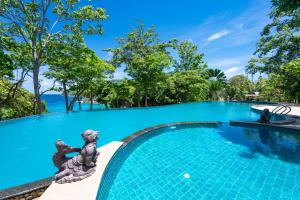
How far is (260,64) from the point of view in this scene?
14203 millimetres

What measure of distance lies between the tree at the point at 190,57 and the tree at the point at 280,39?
46.1 ft

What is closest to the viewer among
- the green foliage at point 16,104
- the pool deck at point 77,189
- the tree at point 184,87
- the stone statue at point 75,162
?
the pool deck at point 77,189

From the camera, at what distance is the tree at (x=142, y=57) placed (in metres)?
17.9

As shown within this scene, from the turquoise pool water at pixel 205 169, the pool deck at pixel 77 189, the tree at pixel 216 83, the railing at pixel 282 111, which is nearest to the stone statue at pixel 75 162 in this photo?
the pool deck at pixel 77 189

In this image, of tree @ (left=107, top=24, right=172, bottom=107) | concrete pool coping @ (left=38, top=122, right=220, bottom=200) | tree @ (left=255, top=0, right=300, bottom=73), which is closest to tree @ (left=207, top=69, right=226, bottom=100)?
tree @ (left=107, top=24, right=172, bottom=107)

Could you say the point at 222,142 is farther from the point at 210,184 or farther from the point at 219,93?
the point at 219,93

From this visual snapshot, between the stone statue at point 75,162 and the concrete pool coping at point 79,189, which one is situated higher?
the stone statue at point 75,162

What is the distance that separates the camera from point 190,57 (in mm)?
27359

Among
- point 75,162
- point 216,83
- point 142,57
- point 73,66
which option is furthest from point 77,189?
point 216,83

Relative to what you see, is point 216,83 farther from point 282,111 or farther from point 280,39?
point 282,111

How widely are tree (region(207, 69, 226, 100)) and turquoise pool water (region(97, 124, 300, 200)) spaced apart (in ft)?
69.6

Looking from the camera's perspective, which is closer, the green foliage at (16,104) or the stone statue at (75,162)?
the stone statue at (75,162)

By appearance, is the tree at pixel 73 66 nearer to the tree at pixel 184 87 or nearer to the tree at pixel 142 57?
the tree at pixel 142 57

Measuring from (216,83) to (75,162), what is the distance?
88.3ft
